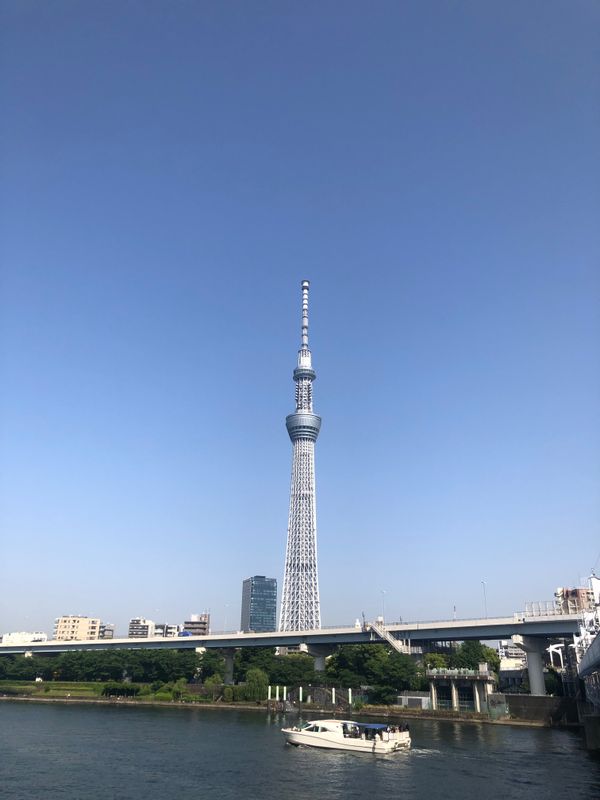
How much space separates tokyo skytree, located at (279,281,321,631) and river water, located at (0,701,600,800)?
99.3 m

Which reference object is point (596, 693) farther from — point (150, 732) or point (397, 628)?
point (397, 628)

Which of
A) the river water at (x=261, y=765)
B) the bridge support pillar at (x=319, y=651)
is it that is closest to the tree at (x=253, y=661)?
the bridge support pillar at (x=319, y=651)

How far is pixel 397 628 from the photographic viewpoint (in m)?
94.5

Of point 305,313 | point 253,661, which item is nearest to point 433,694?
point 253,661

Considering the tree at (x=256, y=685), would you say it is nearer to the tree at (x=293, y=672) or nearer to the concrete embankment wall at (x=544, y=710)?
the tree at (x=293, y=672)

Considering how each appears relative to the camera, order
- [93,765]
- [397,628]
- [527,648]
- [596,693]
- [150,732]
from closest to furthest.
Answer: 1. [93,765]
2. [596,693]
3. [150,732]
4. [527,648]
5. [397,628]

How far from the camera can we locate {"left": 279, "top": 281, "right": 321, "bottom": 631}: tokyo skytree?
160 metres

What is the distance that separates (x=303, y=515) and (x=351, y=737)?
120 metres

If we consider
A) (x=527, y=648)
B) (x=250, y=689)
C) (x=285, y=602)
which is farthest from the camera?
(x=285, y=602)

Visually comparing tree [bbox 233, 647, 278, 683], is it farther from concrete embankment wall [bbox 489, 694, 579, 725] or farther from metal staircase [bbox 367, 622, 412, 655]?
concrete embankment wall [bbox 489, 694, 579, 725]

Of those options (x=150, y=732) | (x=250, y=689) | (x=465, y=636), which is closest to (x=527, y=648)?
(x=465, y=636)

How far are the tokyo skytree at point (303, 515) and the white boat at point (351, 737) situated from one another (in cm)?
10728

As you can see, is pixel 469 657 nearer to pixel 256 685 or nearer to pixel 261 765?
pixel 256 685

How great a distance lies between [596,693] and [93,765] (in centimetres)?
3952
